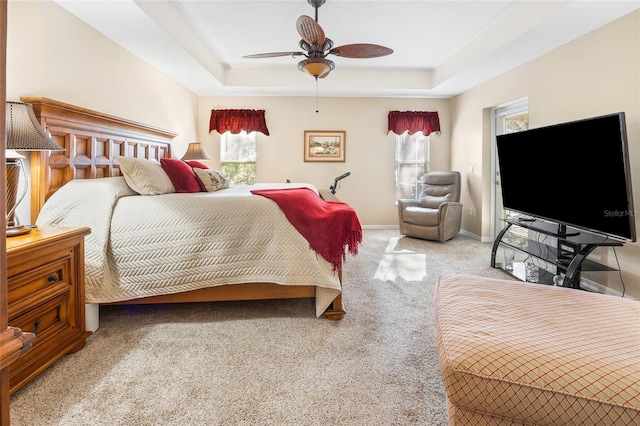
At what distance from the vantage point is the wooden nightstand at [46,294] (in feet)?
4.89

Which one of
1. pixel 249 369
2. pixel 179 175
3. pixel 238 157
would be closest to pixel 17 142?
pixel 179 175

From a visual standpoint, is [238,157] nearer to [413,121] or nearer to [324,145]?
[324,145]

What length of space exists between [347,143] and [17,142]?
489 cm

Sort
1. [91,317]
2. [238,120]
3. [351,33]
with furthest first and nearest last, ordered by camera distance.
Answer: [238,120]
[351,33]
[91,317]

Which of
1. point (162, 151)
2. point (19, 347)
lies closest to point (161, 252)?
point (19, 347)

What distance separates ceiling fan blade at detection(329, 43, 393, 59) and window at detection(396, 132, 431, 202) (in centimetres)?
313

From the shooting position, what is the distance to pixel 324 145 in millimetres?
6016

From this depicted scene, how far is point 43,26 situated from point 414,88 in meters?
4.57

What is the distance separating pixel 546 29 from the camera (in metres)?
3.04

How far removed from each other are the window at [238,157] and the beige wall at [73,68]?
1.64m

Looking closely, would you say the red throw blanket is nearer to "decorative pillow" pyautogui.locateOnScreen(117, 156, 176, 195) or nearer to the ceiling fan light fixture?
"decorative pillow" pyautogui.locateOnScreen(117, 156, 176, 195)

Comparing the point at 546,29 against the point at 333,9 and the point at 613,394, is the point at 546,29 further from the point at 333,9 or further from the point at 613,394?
the point at 613,394

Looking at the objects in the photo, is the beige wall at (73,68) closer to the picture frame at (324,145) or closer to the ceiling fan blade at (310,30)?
the ceiling fan blade at (310,30)

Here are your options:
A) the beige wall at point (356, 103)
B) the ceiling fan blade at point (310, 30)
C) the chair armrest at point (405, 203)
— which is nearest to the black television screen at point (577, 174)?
the beige wall at point (356, 103)
